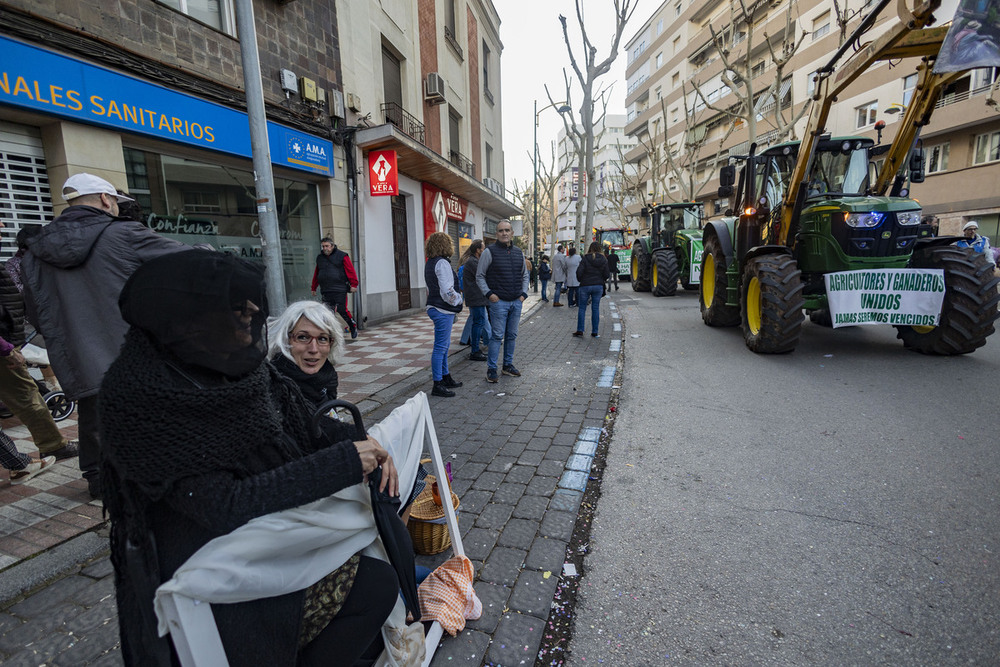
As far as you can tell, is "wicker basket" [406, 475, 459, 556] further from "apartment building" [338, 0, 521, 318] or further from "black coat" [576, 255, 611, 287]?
"apartment building" [338, 0, 521, 318]

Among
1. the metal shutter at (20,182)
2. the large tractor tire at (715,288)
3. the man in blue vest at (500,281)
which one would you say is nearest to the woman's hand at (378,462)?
the man in blue vest at (500,281)

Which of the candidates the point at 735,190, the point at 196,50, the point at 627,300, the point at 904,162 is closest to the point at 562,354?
the point at 735,190

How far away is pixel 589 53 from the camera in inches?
791

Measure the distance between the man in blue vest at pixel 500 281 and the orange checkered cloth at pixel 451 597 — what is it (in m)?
3.96

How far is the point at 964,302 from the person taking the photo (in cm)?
568

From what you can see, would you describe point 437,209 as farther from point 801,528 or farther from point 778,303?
point 801,528

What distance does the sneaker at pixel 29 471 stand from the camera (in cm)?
338

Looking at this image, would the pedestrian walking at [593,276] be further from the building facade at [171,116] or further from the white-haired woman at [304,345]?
the white-haired woman at [304,345]

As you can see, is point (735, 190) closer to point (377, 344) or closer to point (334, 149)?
point (377, 344)

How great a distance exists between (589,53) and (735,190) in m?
14.2

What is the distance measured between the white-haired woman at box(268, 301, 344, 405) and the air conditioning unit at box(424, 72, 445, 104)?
1419cm

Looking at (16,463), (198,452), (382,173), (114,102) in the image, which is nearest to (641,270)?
(382,173)

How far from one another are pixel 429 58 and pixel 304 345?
1550cm

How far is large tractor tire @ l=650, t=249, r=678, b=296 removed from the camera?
15633 millimetres
